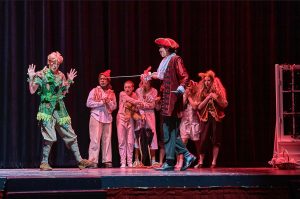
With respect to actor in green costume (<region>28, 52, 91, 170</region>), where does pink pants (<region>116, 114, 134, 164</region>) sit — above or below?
below

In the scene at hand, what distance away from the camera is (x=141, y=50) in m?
11.4

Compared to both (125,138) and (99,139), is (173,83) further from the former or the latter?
(99,139)

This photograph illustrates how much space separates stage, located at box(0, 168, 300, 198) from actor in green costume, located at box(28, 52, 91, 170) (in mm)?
1193

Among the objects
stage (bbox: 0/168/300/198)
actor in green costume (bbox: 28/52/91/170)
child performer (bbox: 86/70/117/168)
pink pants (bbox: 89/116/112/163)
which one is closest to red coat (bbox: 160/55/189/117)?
stage (bbox: 0/168/300/198)

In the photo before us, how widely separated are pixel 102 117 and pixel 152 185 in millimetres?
3152

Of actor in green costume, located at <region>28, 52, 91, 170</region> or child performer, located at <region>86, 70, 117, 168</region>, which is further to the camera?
child performer, located at <region>86, 70, 117, 168</region>

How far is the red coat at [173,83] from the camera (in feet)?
26.7

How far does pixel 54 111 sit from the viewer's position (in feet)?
28.1

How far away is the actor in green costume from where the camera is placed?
332 inches

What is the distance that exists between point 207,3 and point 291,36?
1.81 meters

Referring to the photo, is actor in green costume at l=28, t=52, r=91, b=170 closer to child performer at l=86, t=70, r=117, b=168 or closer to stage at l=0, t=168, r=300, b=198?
stage at l=0, t=168, r=300, b=198

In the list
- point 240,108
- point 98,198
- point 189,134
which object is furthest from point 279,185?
point 240,108

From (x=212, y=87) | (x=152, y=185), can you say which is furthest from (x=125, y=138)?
(x=152, y=185)

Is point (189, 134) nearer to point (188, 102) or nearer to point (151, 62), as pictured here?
point (188, 102)
